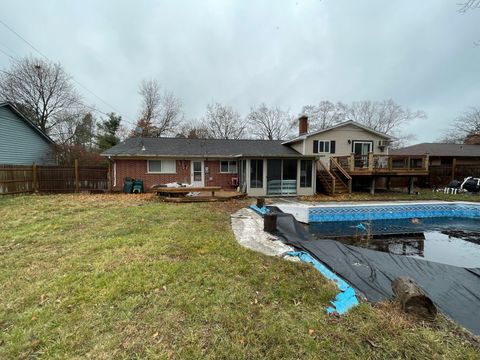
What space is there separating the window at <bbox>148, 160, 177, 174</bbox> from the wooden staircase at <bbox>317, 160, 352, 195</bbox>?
9.70m

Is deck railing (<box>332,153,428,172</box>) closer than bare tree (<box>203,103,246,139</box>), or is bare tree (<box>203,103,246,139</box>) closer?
deck railing (<box>332,153,428,172</box>)

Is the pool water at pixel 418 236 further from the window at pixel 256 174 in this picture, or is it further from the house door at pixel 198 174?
the house door at pixel 198 174

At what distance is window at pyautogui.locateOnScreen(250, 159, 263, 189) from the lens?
43.7ft

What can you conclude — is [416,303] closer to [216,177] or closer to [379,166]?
[216,177]

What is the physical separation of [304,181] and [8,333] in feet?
44.4

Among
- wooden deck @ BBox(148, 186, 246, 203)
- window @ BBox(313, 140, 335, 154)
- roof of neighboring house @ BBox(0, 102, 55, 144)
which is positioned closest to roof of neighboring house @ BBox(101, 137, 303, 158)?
window @ BBox(313, 140, 335, 154)

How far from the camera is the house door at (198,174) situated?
15.1 m

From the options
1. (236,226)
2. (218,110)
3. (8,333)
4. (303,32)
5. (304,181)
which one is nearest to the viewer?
(8,333)

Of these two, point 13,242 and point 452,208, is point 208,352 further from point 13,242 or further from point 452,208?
point 452,208

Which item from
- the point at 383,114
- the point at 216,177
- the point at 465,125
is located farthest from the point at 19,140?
the point at 465,125

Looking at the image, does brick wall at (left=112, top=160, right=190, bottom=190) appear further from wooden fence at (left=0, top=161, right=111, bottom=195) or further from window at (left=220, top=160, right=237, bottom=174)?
window at (left=220, top=160, right=237, bottom=174)

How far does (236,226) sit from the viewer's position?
21.5ft

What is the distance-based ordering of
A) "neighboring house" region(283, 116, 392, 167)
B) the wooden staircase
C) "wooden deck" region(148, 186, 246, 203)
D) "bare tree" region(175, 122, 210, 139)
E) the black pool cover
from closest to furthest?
1. the black pool cover
2. "wooden deck" region(148, 186, 246, 203)
3. the wooden staircase
4. "neighboring house" region(283, 116, 392, 167)
5. "bare tree" region(175, 122, 210, 139)

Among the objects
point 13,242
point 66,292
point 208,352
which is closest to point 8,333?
point 66,292
